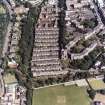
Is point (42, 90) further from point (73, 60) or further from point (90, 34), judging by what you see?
point (90, 34)

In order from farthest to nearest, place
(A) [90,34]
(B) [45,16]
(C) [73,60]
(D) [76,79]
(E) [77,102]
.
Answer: (B) [45,16] → (A) [90,34] → (C) [73,60] → (D) [76,79] → (E) [77,102]

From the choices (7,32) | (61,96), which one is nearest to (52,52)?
(61,96)

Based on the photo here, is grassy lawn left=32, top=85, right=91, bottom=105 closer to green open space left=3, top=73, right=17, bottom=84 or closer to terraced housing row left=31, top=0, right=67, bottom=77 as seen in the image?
terraced housing row left=31, top=0, right=67, bottom=77

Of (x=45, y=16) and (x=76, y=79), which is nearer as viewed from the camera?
(x=76, y=79)

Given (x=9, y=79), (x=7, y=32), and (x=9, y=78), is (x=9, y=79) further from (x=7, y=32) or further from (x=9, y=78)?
(x=7, y=32)

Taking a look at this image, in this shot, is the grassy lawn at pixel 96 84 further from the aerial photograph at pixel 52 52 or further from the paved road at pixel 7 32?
the paved road at pixel 7 32

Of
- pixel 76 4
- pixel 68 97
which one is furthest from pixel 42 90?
pixel 76 4

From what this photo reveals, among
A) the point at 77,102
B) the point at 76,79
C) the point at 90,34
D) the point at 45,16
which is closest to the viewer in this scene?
the point at 77,102

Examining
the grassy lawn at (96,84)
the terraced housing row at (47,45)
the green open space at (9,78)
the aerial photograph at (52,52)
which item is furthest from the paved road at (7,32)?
the grassy lawn at (96,84)
